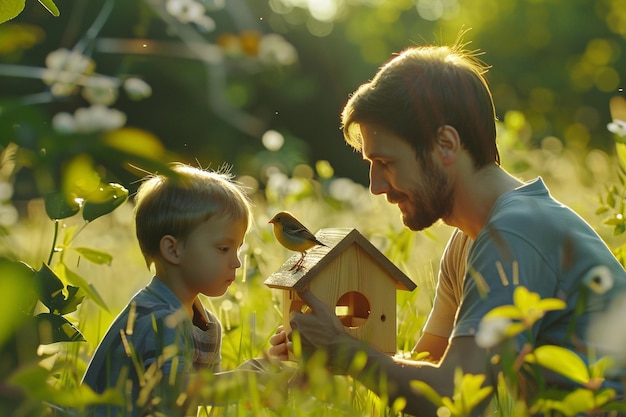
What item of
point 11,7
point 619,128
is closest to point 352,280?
point 619,128

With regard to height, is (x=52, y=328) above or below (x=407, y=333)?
Result: above

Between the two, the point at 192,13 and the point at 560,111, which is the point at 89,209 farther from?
the point at 560,111

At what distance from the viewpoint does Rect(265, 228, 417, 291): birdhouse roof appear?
111 inches

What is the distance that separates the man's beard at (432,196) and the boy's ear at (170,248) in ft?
2.62

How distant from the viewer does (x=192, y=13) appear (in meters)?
3.39

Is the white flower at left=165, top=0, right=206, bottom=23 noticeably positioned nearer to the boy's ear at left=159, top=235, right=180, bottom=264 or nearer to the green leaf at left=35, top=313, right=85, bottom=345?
the boy's ear at left=159, top=235, right=180, bottom=264

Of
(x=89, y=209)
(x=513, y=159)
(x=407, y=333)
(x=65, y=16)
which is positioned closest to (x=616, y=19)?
(x=65, y=16)

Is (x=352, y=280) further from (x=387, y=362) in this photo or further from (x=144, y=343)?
(x=144, y=343)

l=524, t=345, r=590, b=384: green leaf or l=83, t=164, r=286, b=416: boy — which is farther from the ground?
l=524, t=345, r=590, b=384: green leaf

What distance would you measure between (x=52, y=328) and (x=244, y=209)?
99 centimetres

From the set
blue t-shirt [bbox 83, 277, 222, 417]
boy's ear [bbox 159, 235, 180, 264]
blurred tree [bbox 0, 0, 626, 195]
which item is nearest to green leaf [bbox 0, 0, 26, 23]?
blue t-shirt [bbox 83, 277, 222, 417]

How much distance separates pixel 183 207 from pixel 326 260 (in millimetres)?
553

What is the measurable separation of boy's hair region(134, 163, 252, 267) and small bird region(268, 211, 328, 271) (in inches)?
9.5

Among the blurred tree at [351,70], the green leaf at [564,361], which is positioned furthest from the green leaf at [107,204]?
the blurred tree at [351,70]
